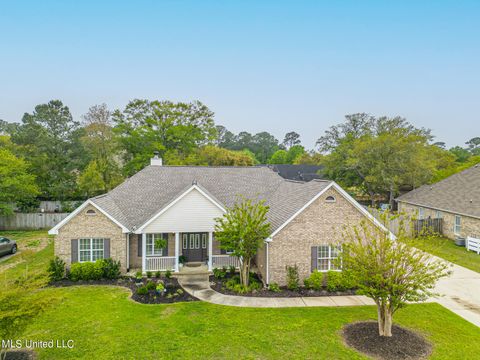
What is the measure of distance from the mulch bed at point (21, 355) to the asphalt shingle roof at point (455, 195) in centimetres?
2700

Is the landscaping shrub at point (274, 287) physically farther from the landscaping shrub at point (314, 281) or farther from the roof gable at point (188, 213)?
the roof gable at point (188, 213)

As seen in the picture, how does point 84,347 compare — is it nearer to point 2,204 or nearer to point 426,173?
point 2,204

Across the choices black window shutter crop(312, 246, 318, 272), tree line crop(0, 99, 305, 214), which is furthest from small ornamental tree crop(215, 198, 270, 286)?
tree line crop(0, 99, 305, 214)

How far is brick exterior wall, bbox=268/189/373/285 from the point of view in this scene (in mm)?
14789

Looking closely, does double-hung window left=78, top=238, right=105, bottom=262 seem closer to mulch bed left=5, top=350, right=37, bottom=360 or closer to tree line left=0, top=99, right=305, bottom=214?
mulch bed left=5, top=350, right=37, bottom=360

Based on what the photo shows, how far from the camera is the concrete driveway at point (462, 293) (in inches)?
481

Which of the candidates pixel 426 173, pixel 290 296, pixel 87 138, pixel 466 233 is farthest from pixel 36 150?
pixel 426 173

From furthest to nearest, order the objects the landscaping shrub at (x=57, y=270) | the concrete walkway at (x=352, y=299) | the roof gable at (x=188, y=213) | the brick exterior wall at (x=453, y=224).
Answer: the brick exterior wall at (x=453, y=224) → the roof gable at (x=188, y=213) → the landscaping shrub at (x=57, y=270) → the concrete walkway at (x=352, y=299)

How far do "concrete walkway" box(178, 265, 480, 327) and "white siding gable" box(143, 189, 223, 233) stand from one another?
3.35 metres

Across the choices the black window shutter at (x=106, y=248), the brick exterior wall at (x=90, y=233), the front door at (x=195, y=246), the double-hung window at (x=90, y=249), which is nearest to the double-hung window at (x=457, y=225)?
the front door at (x=195, y=246)

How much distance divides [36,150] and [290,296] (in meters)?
31.3

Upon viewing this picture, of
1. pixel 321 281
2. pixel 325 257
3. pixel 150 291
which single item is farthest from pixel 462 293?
pixel 150 291

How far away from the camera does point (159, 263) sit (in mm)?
17469

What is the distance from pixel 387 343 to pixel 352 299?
3964 millimetres
